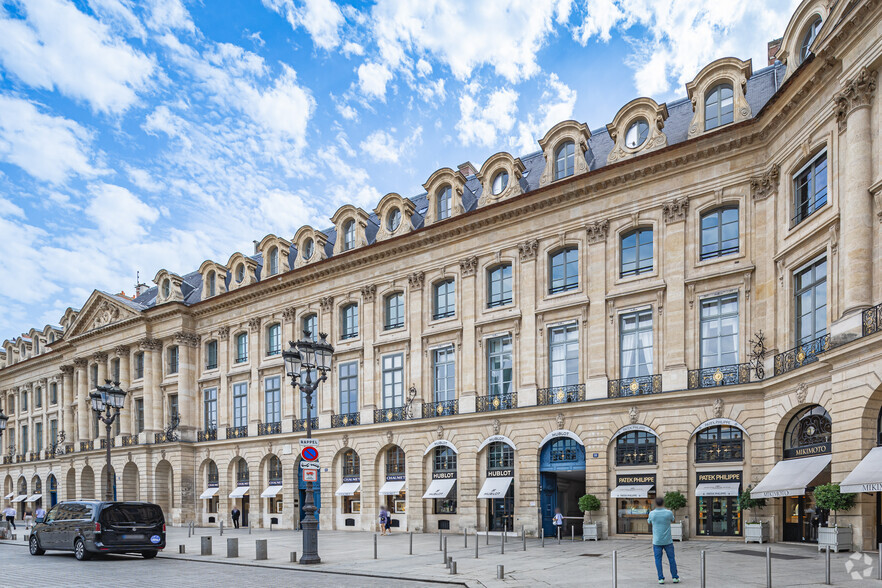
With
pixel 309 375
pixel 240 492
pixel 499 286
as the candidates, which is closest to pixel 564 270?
pixel 499 286

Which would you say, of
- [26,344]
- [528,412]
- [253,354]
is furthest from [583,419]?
[26,344]

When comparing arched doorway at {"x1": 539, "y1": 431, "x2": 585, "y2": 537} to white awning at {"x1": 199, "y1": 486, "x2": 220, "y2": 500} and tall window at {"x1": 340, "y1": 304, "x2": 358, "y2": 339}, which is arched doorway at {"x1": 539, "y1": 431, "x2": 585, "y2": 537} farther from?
white awning at {"x1": 199, "y1": 486, "x2": 220, "y2": 500}

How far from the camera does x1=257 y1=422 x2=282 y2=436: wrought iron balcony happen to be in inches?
1551

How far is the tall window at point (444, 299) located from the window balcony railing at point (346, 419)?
6.74m

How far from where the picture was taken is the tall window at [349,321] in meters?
37.3

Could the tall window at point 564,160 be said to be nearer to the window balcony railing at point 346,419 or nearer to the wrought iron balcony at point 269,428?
the window balcony railing at point 346,419

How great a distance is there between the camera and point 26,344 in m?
65.1

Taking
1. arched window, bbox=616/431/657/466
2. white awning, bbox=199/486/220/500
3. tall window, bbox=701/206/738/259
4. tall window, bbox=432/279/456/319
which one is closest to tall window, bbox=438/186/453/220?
tall window, bbox=432/279/456/319

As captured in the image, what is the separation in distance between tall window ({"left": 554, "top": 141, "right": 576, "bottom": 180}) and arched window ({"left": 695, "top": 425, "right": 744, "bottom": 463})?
38.1 ft

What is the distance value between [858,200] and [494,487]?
56.8 feet

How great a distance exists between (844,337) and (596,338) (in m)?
10.2

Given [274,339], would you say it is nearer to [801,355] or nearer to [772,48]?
[801,355]

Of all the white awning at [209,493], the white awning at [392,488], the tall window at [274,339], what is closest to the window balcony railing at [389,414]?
the white awning at [392,488]

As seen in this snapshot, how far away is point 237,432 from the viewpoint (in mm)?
41781
